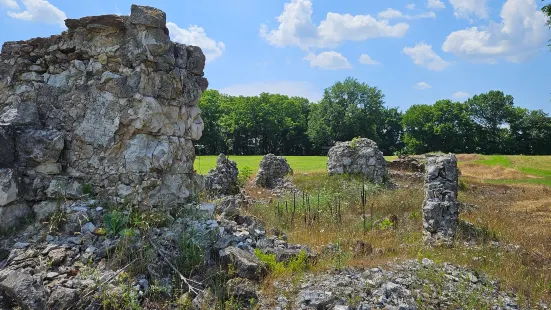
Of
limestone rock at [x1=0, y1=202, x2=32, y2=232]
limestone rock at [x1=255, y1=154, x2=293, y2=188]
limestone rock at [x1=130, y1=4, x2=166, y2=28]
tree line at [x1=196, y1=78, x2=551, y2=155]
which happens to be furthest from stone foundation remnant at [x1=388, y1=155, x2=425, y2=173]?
tree line at [x1=196, y1=78, x2=551, y2=155]

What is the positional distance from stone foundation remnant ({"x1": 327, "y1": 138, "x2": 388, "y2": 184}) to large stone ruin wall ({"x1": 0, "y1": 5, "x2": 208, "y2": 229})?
1452 centimetres

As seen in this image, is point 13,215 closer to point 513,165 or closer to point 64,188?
point 64,188

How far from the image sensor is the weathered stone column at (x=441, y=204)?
335 inches

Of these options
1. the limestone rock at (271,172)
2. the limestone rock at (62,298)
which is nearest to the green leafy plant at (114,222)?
the limestone rock at (62,298)

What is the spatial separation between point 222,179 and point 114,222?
422 inches

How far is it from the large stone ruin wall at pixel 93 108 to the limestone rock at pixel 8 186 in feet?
0.51

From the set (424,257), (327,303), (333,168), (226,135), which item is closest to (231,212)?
(327,303)

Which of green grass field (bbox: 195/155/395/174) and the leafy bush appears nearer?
the leafy bush

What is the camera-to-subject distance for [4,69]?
20.2ft

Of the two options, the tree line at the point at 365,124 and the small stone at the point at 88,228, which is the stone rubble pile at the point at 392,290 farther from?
the tree line at the point at 365,124

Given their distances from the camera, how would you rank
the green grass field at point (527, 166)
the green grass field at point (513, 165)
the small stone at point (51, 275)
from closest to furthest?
the small stone at point (51, 275), the green grass field at point (527, 166), the green grass field at point (513, 165)

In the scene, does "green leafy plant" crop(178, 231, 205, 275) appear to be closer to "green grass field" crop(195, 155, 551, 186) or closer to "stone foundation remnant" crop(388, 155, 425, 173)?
"green grass field" crop(195, 155, 551, 186)

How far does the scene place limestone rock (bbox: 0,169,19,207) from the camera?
5262mm

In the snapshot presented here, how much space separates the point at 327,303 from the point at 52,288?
320 centimetres
